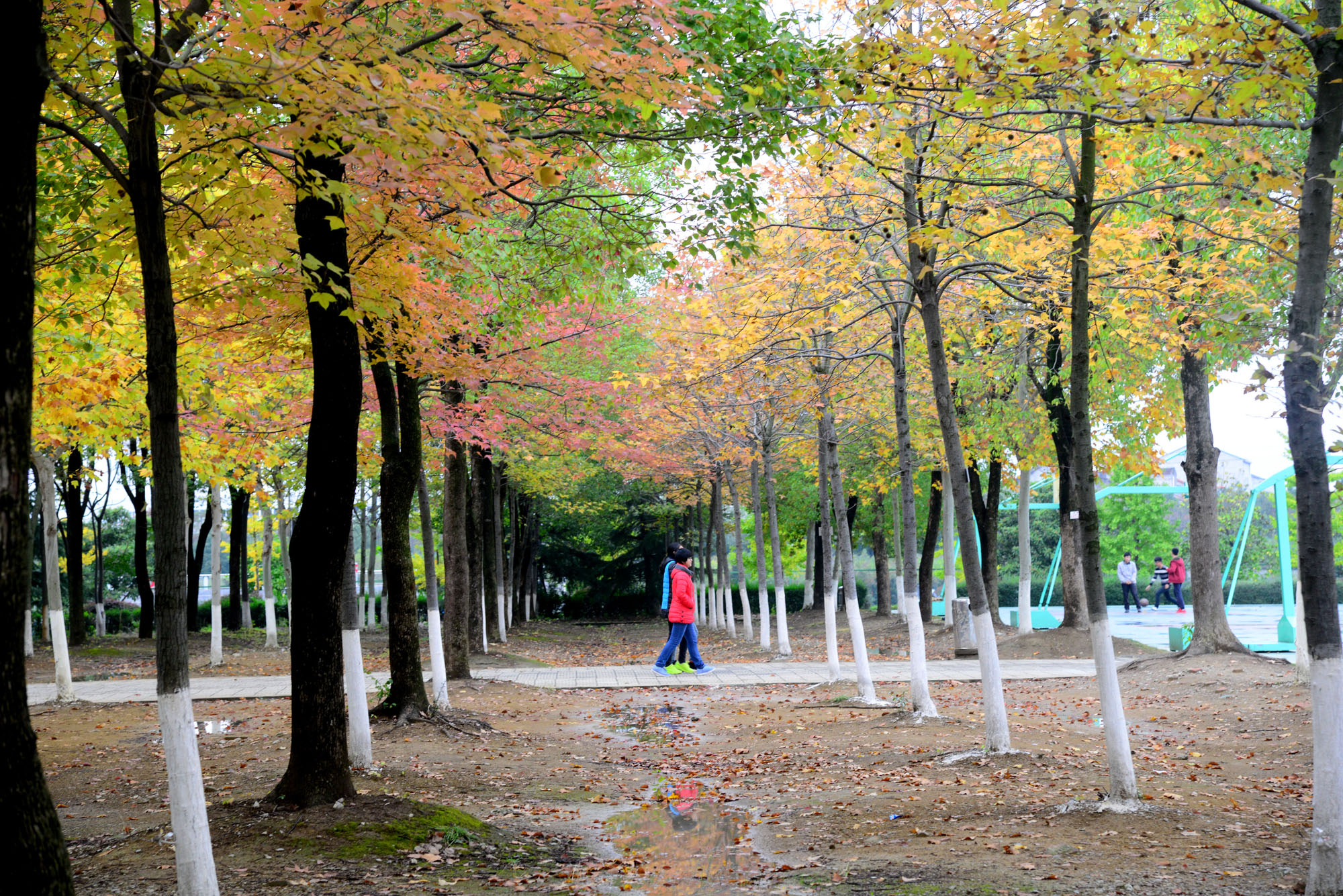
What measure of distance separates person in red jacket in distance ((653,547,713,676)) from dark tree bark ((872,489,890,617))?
578 inches

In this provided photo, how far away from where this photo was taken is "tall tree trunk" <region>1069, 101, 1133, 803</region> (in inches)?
262

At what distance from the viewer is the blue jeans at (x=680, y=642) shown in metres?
17.3

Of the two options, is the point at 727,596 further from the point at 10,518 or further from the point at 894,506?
the point at 10,518

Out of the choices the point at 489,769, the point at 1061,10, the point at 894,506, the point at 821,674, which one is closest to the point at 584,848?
the point at 489,769

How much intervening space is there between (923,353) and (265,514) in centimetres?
1751

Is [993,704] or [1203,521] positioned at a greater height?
[1203,521]

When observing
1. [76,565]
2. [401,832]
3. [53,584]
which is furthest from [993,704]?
[76,565]

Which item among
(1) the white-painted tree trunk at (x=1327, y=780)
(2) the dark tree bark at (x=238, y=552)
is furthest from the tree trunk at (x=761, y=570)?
(1) the white-painted tree trunk at (x=1327, y=780)

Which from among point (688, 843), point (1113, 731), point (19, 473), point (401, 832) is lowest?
point (688, 843)

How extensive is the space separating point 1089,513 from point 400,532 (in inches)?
265

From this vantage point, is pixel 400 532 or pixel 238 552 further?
pixel 238 552

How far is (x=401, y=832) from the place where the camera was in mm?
6363

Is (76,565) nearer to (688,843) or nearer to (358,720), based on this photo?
(358,720)

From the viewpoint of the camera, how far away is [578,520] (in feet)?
140
